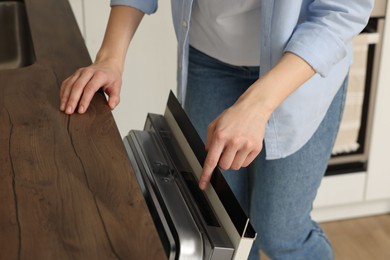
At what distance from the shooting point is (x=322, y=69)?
3.12ft

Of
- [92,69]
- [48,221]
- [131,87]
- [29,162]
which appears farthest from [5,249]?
[131,87]

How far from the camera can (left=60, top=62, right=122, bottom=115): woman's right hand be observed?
3.07 ft

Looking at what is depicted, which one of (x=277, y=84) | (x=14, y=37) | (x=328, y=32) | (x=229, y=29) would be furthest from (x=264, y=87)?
(x=14, y=37)

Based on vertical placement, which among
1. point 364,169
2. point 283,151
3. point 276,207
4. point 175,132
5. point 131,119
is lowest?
point 364,169

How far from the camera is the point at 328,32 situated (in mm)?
953

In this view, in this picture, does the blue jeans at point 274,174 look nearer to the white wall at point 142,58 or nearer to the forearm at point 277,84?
the forearm at point 277,84

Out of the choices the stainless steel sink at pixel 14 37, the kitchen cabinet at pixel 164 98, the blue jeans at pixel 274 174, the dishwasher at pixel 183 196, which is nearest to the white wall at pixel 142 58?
the kitchen cabinet at pixel 164 98

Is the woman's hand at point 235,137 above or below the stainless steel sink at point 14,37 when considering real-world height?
above

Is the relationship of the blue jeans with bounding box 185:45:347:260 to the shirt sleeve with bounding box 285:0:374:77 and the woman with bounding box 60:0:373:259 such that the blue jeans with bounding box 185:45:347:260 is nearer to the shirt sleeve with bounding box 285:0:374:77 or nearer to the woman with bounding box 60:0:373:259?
→ the woman with bounding box 60:0:373:259

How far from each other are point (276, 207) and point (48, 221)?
2.08 feet

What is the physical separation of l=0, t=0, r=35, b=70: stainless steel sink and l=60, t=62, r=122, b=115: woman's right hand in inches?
12.9

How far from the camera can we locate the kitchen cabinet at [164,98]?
1838 millimetres

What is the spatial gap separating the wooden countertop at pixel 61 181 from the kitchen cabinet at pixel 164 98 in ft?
2.58

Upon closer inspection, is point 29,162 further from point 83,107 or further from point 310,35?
point 310,35
